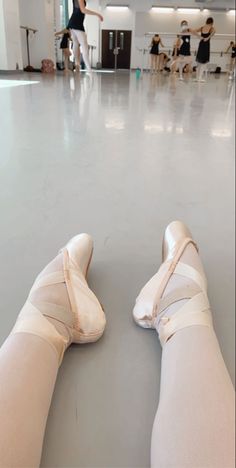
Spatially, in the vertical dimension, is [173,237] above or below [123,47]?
below

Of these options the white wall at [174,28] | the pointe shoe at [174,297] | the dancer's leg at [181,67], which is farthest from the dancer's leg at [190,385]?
the dancer's leg at [181,67]

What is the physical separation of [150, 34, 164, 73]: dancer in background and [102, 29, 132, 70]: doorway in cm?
4

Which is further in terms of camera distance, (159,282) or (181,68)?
(181,68)

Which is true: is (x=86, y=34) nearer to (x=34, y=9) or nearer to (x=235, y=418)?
(x=34, y=9)

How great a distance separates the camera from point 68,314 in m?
0.30

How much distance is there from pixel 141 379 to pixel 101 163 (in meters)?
0.35

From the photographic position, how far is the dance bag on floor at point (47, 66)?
0.55 m

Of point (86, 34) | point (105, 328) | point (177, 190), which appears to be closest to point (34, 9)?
point (86, 34)

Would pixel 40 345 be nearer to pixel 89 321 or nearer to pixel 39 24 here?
pixel 89 321

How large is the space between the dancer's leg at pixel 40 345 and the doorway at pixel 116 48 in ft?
0.93

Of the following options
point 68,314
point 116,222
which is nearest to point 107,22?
point 116,222

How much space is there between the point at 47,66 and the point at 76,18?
0.19 m

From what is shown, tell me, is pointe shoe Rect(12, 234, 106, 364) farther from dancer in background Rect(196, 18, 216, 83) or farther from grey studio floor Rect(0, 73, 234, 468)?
dancer in background Rect(196, 18, 216, 83)

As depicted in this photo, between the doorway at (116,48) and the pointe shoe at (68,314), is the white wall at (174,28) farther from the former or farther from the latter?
the pointe shoe at (68,314)
